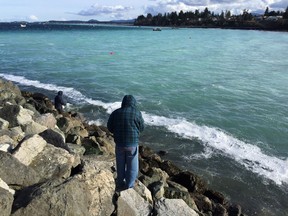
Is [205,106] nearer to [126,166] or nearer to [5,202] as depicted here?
[126,166]

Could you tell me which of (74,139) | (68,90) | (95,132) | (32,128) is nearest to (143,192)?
(74,139)

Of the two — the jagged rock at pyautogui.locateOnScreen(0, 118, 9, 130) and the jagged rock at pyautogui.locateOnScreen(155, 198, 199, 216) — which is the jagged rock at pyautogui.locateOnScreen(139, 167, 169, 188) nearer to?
the jagged rock at pyautogui.locateOnScreen(155, 198, 199, 216)

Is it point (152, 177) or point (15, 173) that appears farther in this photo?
point (152, 177)

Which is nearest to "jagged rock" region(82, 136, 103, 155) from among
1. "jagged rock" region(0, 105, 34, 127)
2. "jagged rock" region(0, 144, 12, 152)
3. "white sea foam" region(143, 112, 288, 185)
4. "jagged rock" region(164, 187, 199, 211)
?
"jagged rock" region(0, 105, 34, 127)

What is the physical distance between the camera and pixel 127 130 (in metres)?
7.56

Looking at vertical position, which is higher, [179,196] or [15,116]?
[15,116]

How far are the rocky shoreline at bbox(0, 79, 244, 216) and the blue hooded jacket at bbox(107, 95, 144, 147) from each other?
794 mm

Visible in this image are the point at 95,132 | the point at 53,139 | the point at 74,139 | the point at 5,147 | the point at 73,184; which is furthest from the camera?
the point at 95,132

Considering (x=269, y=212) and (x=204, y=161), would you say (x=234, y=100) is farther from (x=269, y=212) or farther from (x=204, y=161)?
(x=269, y=212)

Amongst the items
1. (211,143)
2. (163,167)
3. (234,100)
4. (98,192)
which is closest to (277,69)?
(234,100)

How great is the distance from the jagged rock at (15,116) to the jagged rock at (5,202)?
5.75 metres

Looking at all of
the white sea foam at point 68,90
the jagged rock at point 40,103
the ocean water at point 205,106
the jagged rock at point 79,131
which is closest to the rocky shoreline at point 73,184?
the jagged rock at point 79,131

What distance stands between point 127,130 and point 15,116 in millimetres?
5715

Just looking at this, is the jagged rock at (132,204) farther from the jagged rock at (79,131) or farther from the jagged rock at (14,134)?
the jagged rock at (79,131)
